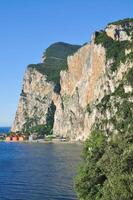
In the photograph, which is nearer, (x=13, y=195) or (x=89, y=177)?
(x=89, y=177)

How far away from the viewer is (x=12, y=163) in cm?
19400

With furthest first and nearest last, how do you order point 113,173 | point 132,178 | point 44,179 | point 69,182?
point 44,179 → point 69,182 → point 113,173 → point 132,178

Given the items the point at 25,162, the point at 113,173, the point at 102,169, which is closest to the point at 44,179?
the point at 25,162

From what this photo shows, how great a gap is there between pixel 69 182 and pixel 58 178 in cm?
985

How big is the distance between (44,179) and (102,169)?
2693 inches

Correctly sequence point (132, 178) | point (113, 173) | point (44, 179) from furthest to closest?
point (44, 179)
point (113, 173)
point (132, 178)

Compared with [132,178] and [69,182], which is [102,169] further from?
[69,182]

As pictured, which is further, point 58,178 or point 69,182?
point 58,178

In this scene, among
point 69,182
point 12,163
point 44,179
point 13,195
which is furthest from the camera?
point 12,163

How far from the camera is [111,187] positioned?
208 ft

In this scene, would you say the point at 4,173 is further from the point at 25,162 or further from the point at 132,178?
the point at 132,178

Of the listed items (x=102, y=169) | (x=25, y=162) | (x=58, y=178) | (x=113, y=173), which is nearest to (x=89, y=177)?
(x=102, y=169)

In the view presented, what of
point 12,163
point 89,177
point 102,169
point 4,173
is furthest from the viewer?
point 12,163

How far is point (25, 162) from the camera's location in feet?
638
